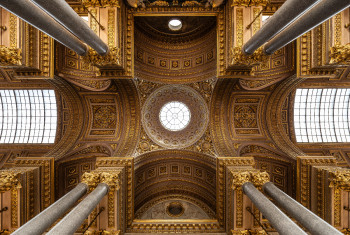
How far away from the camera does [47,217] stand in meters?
7.13

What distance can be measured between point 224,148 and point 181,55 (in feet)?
25.1

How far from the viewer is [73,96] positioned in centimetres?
1554

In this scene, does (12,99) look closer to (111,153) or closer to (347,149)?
(111,153)

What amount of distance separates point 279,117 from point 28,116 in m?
19.9

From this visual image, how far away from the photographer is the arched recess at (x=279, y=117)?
14693 mm

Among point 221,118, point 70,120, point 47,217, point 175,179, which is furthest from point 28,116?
point 221,118

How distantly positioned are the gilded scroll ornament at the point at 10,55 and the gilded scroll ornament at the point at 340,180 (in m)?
15.9

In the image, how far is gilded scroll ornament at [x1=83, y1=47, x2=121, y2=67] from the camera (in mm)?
10219

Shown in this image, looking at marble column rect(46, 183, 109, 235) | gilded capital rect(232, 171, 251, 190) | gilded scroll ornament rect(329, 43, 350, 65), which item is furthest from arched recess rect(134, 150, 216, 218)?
gilded scroll ornament rect(329, 43, 350, 65)

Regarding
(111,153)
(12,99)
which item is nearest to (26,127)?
(12,99)

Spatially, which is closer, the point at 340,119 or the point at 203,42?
the point at 203,42

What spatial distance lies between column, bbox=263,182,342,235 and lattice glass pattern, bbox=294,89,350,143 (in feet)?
31.4

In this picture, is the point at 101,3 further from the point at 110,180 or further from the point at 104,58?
the point at 110,180

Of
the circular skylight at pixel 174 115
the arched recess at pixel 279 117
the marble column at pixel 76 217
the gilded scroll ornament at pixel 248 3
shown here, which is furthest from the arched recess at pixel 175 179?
the gilded scroll ornament at pixel 248 3
